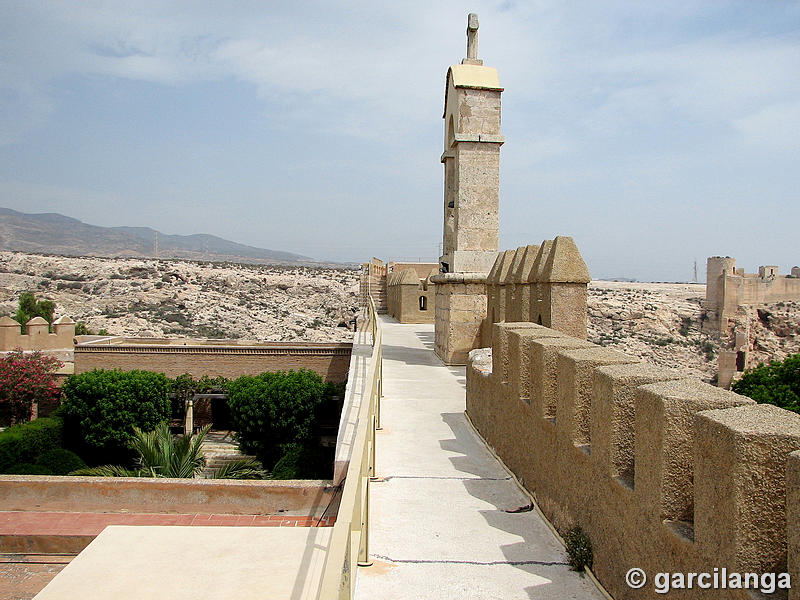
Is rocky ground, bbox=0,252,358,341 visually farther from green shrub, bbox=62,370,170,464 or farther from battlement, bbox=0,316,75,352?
green shrub, bbox=62,370,170,464

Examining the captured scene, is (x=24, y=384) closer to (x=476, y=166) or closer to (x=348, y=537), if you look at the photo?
(x=476, y=166)

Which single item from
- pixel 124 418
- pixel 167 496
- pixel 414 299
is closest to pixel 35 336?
pixel 124 418

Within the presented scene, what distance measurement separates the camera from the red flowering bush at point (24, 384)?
20859mm

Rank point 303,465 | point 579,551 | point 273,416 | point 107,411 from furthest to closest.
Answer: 1. point 107,411
2. point 273,416
3. point 303,465
4. point 579,551

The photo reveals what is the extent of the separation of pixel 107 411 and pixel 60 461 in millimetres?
1933

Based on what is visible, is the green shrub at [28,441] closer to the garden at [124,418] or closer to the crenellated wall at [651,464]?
the garden at [124,418]

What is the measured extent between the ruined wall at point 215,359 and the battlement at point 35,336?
89 cm

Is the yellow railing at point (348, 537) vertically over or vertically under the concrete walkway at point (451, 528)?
over

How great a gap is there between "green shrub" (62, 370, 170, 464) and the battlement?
4425mm

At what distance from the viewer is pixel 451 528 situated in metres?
4.22

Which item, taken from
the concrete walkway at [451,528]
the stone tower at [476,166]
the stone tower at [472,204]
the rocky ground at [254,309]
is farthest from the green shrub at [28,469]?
the rocky ground at [254,309]

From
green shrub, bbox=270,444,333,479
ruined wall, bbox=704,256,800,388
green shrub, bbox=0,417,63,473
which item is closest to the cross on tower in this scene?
green shrub, bbox=270,444,333,479

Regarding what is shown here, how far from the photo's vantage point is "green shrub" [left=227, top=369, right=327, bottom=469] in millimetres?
18203

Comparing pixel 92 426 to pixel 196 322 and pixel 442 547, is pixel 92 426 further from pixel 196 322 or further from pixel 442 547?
pixel 196 322
